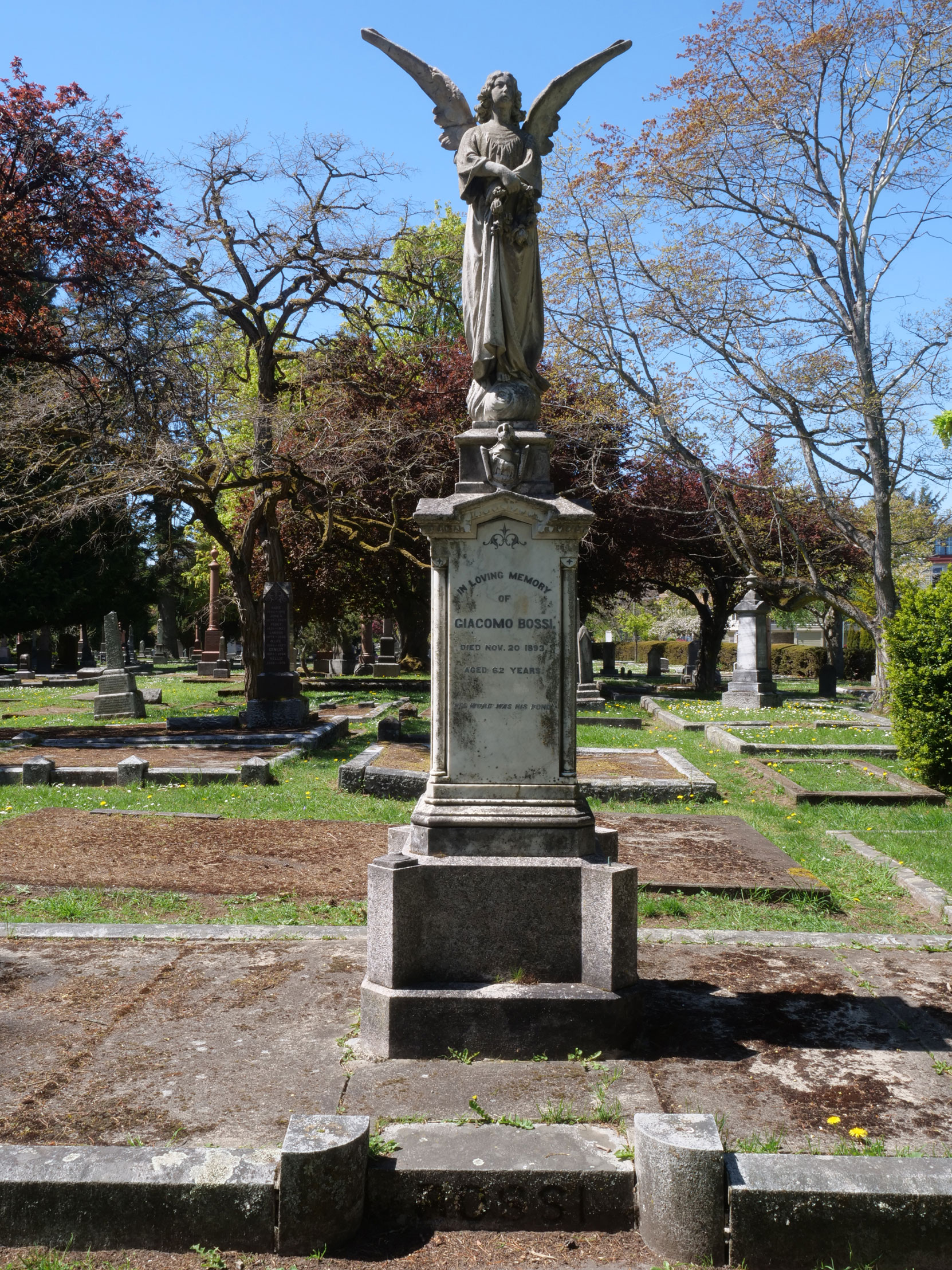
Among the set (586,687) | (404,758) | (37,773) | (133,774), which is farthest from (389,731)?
(586,687)

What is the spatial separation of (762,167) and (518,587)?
2023 centimetres

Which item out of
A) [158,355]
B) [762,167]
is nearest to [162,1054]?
[158,355]

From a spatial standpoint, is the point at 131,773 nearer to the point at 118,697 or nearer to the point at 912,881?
the point at 912,881

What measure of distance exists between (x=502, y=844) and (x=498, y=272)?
2914 mm

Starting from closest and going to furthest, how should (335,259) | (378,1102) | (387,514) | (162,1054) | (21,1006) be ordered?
(378,1102), (162,1054), (21,1006), (335,259), (387,514)

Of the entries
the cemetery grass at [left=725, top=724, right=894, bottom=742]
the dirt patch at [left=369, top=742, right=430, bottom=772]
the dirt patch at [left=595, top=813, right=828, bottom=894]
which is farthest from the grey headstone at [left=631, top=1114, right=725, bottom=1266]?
the cemetery grass at [left=725, top=724, right=894, bottom=742]

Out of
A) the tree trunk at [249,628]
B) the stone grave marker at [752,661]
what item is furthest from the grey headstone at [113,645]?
the stone grave marker at [752,661]

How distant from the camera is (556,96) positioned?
5.57m

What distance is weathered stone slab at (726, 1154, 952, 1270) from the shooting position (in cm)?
316

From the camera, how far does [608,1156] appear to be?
11.3 ft

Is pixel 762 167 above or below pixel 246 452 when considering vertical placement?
above

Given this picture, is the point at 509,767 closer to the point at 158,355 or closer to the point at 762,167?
the point at 158,355

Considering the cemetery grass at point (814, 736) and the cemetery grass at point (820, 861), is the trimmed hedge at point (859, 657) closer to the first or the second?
the cemetery grass at point (814, 736)

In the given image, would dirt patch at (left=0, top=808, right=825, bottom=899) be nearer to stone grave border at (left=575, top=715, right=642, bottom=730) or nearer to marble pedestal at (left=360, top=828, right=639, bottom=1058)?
marble pedestal at (left=360, top=828, right=639, bottom=1058)
